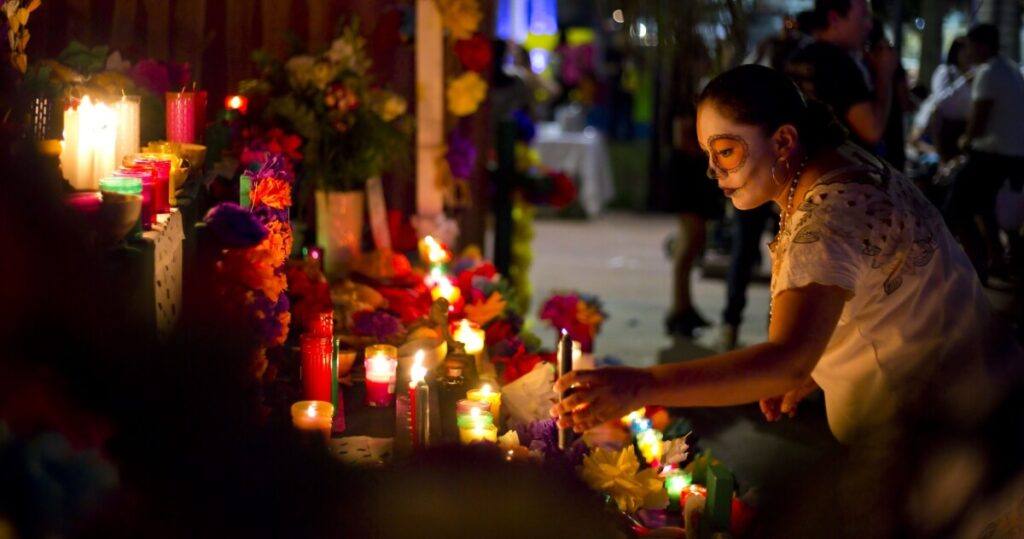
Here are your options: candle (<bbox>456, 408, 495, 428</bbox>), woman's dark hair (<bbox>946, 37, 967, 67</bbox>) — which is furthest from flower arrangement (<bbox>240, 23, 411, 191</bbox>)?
woman's dark hair (<bbox>946, 37, 967, 67</bbox>)

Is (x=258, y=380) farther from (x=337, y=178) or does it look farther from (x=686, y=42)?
(x=686, y=42)

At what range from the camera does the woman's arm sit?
2439 millimetres

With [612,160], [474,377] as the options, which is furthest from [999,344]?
[612,160]

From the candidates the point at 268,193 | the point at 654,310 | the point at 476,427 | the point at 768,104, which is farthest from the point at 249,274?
the point at 654,310

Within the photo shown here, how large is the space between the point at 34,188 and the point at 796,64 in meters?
3.83

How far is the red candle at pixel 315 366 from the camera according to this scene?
394 centimetres

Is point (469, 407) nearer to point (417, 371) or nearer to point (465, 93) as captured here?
point (417, 371)

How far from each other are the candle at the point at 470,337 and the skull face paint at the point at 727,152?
7.15ft

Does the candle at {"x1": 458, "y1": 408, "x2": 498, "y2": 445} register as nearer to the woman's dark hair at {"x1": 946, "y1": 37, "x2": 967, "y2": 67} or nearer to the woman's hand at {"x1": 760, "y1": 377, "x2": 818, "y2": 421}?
the woman's hand at {"x1": 760, "y1": 377, "x2": 818, "y2": 421}

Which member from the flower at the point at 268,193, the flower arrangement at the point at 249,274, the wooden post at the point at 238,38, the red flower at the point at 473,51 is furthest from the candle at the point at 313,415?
the red flower at the point at 473,51

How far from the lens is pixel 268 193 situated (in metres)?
3.97

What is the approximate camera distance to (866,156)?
2.75 metres

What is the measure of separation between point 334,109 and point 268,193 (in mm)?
1286

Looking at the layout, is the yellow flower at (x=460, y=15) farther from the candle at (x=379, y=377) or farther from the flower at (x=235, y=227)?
the flower at (x=235, y=227)
